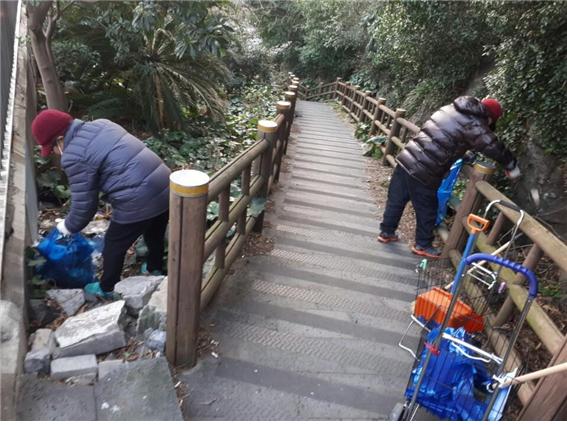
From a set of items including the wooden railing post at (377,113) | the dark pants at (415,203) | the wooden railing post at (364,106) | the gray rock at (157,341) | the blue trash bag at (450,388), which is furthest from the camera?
the wooden railing post at (364,106)

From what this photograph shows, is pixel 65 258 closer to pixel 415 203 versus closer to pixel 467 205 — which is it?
pixel 415 203

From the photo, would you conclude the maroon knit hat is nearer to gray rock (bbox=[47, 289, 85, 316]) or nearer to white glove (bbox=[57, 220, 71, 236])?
white glove (bbox=[57, 220, 71, 236])

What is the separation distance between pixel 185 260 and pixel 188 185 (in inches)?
15.3

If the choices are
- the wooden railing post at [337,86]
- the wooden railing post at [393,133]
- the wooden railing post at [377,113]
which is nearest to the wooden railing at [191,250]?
the wooden railing post at [393,133]

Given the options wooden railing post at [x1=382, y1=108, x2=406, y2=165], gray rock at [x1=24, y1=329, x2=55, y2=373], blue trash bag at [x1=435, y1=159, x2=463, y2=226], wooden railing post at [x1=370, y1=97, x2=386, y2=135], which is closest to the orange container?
blue trash bag at [x1=435, y1=159, x2=463, y2=226]

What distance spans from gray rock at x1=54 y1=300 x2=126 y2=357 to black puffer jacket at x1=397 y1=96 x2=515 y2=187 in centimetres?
263

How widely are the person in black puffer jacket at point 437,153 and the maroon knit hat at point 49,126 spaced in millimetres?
2694

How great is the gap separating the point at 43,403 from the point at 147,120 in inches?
214

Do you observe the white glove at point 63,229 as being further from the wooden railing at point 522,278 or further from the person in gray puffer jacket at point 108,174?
the wooden railing at point 522,278

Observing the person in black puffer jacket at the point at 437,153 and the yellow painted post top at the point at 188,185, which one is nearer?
the yellow painted post top at the point at 188,185

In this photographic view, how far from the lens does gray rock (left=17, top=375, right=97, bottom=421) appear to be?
1758 mm

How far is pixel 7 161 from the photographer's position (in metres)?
3.11

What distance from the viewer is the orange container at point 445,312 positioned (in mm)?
2514

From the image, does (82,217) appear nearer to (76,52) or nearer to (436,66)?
(76,52)
